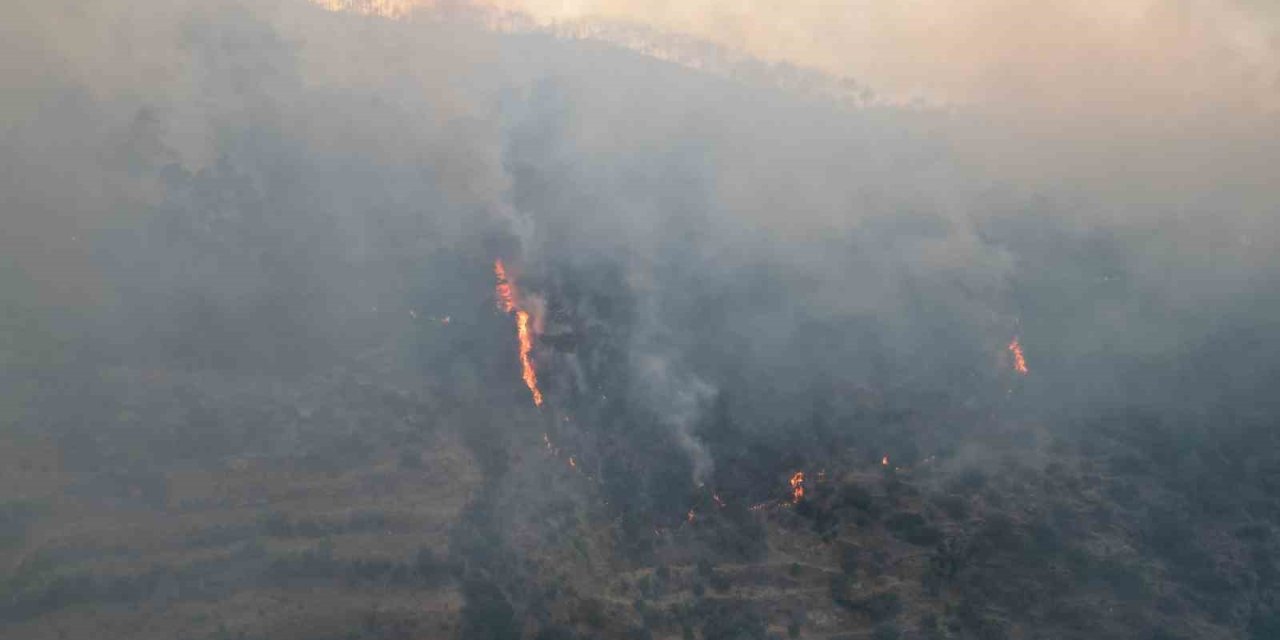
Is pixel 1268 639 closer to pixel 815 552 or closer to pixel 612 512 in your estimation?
pixel 815 552

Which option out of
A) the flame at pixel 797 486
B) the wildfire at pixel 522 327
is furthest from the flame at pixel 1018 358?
the wildfire at pixel 522 327

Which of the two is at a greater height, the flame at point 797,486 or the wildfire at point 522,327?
the wildfire at point 522,327

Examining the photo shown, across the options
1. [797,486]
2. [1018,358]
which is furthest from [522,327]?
[1018,358]

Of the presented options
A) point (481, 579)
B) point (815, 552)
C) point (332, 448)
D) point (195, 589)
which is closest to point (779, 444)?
point (815, 552)

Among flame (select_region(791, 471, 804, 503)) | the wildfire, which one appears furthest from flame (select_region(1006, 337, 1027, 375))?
the wildfire

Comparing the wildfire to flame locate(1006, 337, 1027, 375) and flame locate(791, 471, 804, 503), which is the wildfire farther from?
flame locate(1006, 337, 1027, 375)

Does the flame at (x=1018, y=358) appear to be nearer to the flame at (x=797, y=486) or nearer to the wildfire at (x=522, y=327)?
the flame at (x=797, y=486)

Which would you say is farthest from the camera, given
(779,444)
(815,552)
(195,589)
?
(779,444)
